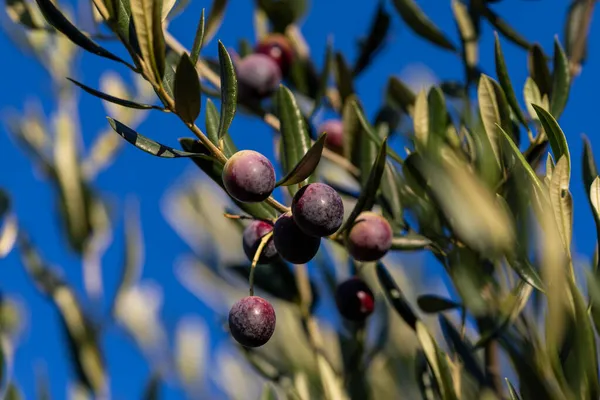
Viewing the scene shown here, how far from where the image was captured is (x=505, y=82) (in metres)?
1.06

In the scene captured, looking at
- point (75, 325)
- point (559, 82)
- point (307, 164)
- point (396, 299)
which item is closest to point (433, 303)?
point (396, 299)

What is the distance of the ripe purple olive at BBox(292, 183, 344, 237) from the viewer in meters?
0.83

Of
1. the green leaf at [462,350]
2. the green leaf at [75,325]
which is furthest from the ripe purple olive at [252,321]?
the green leaf at [75,325]

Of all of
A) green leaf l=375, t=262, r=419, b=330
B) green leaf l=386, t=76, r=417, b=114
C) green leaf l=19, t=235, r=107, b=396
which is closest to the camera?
green leaf l=375, t=262, r=419, b=330

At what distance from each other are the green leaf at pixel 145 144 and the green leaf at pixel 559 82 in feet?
1.78

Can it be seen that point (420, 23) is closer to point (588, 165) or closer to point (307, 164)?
point (588, 165)

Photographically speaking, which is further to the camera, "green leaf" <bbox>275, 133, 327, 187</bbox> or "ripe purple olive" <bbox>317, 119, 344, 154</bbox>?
"ripe purple olive" <bbox>317, 119, 344, 154</bbox>

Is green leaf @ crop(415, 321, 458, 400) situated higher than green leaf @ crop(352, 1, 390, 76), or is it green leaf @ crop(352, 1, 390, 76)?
green leaf @ crop(352, 1, 390, 76)

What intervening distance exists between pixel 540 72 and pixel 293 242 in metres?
0.54

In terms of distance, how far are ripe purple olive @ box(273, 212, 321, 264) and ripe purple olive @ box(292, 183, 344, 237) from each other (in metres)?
0.02

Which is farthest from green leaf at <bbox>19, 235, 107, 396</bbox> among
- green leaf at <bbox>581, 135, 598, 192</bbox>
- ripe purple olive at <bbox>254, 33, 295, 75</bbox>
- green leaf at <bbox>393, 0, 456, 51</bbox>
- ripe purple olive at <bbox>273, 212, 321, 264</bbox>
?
green leaf at <bbox>581, 135, 598, 192</bbox>

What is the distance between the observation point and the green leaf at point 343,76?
1473mm

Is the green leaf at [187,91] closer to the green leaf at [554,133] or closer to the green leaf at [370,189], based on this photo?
the green leaf at [370,189]

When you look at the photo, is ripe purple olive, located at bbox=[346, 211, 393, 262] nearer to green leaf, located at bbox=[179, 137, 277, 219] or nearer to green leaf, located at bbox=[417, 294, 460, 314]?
green leaf, located at bbox=[179, 137, 277, 219]
